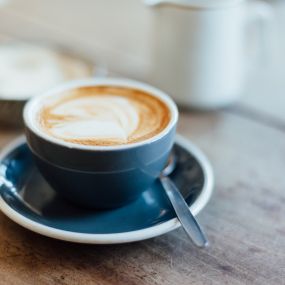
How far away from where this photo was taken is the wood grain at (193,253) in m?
0.50

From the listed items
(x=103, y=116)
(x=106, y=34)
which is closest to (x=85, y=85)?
(x=103, y=116)

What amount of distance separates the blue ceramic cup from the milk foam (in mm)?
27

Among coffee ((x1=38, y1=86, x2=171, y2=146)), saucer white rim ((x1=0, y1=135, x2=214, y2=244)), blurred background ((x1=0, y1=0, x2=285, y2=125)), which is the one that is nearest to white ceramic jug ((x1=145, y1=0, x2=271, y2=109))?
blurred background ((x1=0, y1=0, x2=285, y2=125))

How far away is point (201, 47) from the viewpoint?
2.53ft

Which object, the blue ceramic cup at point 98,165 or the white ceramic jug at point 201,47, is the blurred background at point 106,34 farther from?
the blue ceramic cup at point 98,165

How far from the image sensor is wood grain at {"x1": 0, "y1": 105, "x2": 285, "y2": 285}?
500mm

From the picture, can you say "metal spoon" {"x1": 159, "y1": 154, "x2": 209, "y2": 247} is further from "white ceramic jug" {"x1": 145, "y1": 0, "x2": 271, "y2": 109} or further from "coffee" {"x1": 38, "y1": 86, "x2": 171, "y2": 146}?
"white ceramic jug" {"x1": 145, "y1": 0, "x2": 271, "y2": 109}

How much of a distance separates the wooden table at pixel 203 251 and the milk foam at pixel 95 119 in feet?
0.39

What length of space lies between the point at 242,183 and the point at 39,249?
277mm

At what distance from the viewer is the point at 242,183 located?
0.66m

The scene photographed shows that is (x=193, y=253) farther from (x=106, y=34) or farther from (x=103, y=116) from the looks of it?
(x=106, y=34)

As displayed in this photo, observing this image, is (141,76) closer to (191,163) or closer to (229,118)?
(229,118)

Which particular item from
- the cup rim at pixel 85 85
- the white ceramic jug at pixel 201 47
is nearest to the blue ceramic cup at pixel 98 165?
the cup rim at pixel 85 85

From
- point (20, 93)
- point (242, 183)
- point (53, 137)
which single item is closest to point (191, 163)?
point (242, 183)
